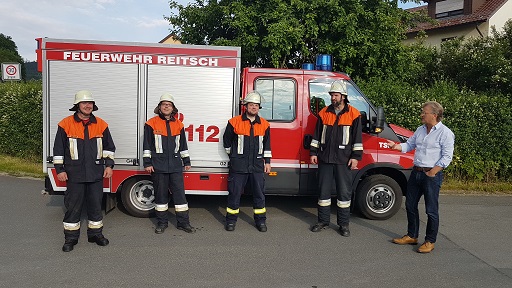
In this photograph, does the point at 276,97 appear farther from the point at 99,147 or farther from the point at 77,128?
the point at 77,128

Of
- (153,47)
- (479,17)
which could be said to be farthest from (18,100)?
(479,17)

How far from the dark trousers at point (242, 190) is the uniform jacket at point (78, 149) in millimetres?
1734

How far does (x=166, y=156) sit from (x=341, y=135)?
233cm

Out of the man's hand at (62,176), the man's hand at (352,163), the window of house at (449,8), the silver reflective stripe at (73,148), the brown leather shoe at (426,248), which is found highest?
the window of house at (449,8)

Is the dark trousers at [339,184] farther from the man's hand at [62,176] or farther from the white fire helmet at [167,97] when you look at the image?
the man's hand at [62,176]

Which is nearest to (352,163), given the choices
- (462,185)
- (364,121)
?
(364,121)

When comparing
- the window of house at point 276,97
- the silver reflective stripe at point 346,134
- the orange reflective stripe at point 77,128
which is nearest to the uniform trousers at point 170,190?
the orange reflective stripe at point 77,128

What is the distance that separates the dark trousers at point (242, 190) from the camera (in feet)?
18.5

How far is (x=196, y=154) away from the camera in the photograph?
19.6 ft

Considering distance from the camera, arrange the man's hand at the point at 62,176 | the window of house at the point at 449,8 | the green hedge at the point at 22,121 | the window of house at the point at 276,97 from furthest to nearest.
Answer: the window of house at the point at 449,8
the green hedge at the point at 22,121
the window of house at the point at 276,97
the man's hand at the point at 62,176

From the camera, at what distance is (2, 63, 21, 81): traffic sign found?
1295 cm

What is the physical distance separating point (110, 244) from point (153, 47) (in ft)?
8.88

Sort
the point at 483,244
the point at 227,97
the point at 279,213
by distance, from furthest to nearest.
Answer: the point at 279,213 → the point at 227,97 → the point at 483,244

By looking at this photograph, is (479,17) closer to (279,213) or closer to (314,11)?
(314,11)
